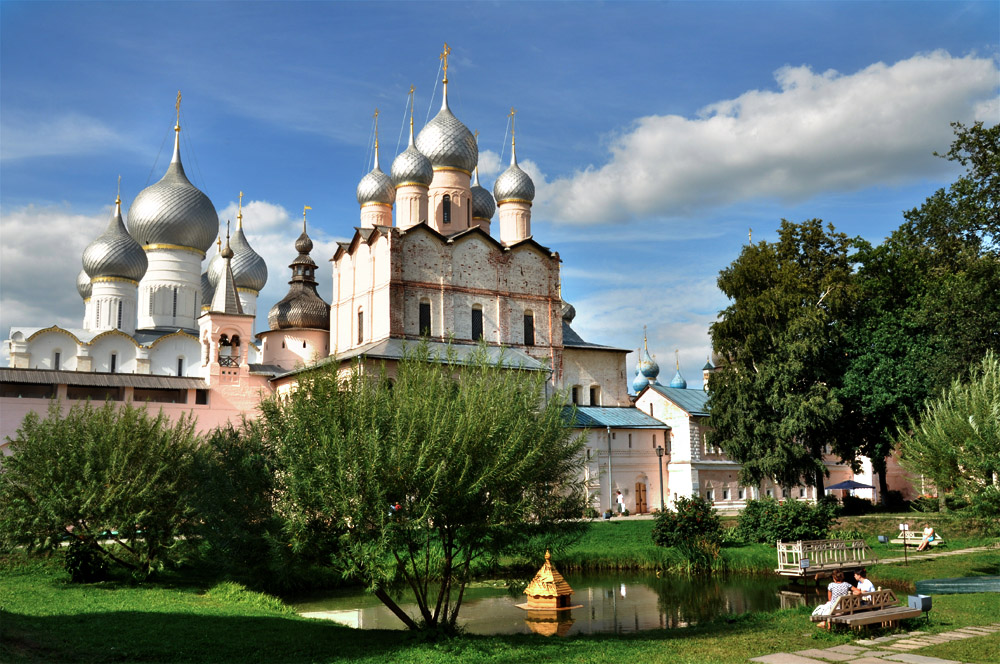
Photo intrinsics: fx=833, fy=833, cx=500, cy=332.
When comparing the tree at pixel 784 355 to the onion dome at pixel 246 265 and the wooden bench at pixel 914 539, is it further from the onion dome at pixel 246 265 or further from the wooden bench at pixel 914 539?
the onion dome at pixel 246 265

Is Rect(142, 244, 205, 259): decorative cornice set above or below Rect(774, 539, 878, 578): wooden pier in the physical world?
above

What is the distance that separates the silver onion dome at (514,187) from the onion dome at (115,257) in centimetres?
1727

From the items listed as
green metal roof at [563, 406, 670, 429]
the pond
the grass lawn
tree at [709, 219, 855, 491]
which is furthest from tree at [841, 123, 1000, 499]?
the grass lawn

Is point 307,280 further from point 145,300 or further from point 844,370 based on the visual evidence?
point 844,370

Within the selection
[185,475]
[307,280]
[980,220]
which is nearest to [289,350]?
[307,280]

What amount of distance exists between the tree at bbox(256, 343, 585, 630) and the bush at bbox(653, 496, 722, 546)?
1010 centimetres

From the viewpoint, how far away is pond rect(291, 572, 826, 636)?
46.4 ft

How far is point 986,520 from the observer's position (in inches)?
581

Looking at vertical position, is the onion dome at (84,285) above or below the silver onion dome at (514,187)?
below

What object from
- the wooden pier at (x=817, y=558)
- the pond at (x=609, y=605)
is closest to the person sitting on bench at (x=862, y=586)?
the pond at (x=609, y=605)

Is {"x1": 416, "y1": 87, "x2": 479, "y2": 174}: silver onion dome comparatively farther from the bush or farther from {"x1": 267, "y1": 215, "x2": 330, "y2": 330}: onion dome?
the bush

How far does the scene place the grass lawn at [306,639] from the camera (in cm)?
962

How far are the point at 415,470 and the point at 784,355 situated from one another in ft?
69.5

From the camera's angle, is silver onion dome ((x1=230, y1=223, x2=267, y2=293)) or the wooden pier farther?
silver onion dome ((x1=230, y1=223, x2=267, y2=293))
